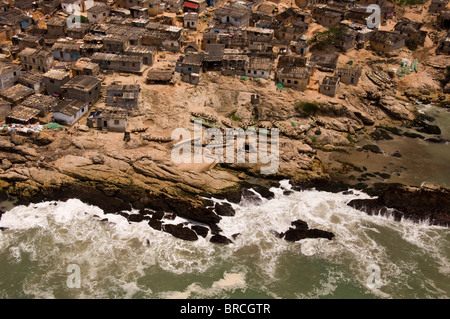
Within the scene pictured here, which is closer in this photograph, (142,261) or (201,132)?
(142,261)

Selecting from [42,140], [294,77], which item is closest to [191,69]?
[294,77]

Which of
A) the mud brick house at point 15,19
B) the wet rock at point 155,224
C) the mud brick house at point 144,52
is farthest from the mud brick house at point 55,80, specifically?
the wet rock at point 155,224

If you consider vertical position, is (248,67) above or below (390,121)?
above

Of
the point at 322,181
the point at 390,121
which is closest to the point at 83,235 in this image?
the point at 322,181

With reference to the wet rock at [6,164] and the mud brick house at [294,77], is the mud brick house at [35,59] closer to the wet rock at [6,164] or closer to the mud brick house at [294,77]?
the wet rock at [6,164]

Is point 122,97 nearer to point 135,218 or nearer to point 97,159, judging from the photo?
point 97,159

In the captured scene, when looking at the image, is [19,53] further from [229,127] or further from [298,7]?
[298,7]
